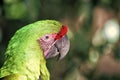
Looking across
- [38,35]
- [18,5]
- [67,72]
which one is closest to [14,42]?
[38,35]

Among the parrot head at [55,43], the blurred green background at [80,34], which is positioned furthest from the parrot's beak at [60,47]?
the blurred green background at [80,34]

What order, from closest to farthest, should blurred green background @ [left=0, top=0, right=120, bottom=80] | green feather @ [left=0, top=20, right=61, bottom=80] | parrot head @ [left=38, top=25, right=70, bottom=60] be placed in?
green feather @ [left=0, top=20, right=61, bottom=80]
parrot head @ [left=38, top=25, right=70, bottom=60]
blurred green background @ [left=0, top=0, right=120, bottom=80]

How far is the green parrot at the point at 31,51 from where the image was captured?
242 cm

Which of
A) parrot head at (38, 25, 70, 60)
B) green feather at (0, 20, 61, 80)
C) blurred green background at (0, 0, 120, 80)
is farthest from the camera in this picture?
blurred green background at (0, 0, 120, 80)

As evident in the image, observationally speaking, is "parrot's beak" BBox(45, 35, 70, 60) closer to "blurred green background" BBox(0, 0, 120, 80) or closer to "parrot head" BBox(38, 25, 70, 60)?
"parrot head" BBox(38, 25, 70, 60)

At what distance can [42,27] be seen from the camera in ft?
8.23

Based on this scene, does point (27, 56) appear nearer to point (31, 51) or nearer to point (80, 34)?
point (31, 51)

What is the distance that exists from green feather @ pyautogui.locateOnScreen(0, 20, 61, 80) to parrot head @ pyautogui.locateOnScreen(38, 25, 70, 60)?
0.10 ft

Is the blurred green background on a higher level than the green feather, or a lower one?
lower

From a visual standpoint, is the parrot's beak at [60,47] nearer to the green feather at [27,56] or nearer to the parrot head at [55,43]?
the parrot head at [55,43]

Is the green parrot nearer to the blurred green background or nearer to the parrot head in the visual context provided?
the parrot head

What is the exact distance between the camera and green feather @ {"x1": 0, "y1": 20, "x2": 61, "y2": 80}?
7.93 ft

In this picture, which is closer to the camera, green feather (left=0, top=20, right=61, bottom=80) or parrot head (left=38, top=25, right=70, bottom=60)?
green feather (left=0, top=20, right=61, bottom=80)

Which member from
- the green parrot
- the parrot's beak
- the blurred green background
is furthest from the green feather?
the blurred green background
